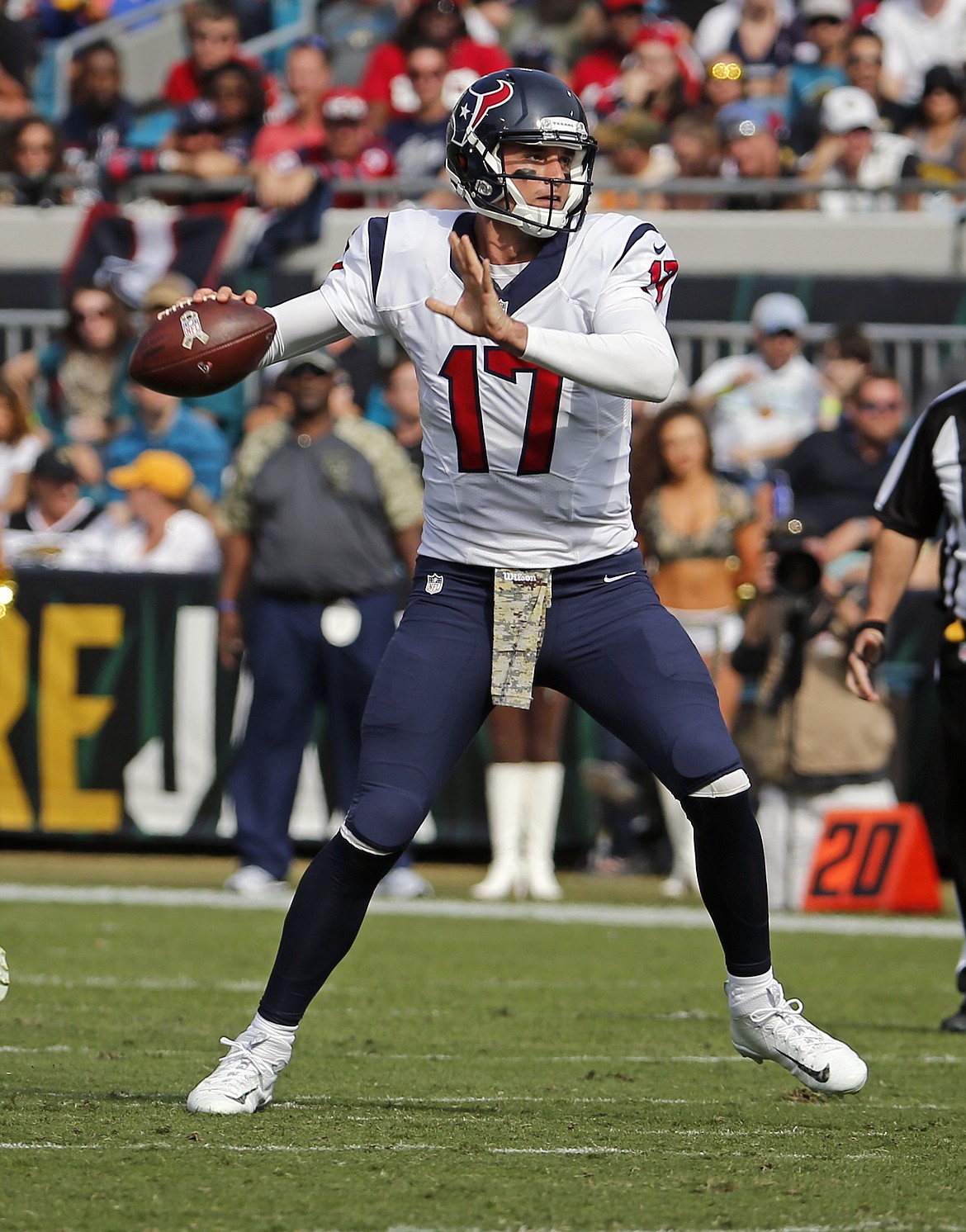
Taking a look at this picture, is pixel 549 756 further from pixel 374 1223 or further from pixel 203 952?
pixel 374 1223

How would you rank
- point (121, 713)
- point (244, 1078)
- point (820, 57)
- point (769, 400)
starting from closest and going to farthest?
point (244, 1078)
point (121, 713)
point (769, 400)
point (820, 57)

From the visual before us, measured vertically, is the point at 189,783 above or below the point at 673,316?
below

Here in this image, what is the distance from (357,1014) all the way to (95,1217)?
2.67m

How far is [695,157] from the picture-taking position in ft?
40.4

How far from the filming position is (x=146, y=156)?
511 inches

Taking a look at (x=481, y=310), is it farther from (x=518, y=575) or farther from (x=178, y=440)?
(x=178, y=440)

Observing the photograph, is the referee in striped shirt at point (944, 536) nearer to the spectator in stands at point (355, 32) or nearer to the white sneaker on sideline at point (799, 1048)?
the white sneaker on sideline at point (799, 1048)

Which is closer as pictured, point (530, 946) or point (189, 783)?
point (530, 946)

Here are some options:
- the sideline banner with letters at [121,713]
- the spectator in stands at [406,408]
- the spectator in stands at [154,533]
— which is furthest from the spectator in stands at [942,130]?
the sideline banner with letters at [121,713]

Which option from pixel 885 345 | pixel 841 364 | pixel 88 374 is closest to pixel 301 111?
pixel 88 374

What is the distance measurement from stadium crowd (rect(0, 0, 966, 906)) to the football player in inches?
→ 169

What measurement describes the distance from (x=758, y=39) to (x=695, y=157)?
1.32 meters

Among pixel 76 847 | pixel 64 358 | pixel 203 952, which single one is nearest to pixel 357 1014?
pixel 203 952

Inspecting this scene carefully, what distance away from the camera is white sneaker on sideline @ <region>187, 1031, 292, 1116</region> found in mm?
4047
